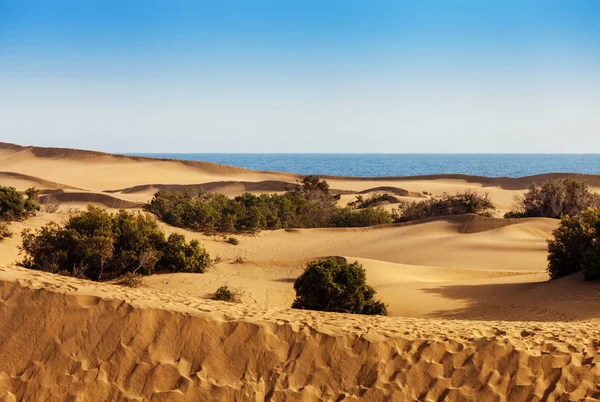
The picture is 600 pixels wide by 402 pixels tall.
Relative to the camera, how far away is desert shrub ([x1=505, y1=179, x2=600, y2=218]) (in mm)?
24719

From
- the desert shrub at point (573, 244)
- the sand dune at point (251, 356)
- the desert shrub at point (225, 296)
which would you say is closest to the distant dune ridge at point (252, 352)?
the sand dune at point (251, 356)

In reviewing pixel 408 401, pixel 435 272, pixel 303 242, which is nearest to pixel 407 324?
pixel 408 401

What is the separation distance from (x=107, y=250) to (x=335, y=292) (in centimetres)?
558

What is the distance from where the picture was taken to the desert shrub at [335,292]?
36.1ft

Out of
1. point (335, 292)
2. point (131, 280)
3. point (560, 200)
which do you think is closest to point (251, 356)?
point (335, 292)

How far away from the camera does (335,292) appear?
1102 centimetres

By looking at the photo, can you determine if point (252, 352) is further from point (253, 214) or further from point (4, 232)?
point (253, 214)

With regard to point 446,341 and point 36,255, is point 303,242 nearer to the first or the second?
point 36,255

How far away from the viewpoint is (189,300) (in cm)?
788

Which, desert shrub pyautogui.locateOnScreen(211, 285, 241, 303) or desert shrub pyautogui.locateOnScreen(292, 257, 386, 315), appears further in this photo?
desert shrub pyautogui.locateOnScreen(211, 285, 241, 303)

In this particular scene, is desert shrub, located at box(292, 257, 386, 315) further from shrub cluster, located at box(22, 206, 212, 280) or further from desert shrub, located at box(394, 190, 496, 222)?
desert shrub, located at box(394, 190, 496, 222)

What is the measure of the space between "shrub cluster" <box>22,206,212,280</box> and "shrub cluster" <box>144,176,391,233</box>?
21.9 ft

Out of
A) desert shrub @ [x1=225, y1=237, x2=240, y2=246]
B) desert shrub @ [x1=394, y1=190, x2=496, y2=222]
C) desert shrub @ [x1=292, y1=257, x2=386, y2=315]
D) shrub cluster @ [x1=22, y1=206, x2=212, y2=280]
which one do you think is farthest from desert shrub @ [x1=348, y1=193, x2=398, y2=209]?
desert shrub @ [x1=292, y1=257, x2=386, y2=315]

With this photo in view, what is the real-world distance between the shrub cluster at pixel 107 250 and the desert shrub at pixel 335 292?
4.56 meters
